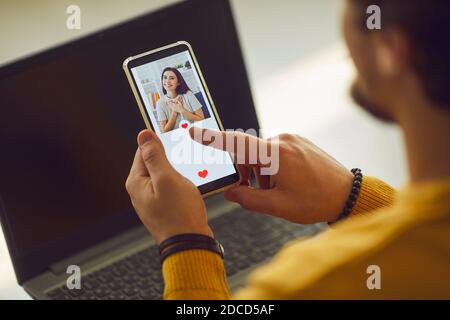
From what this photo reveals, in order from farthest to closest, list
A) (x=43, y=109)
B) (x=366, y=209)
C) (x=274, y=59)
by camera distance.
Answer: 1. (x=274, y=59)
2. (x=43, y=109)
3. (x=366, y=209)

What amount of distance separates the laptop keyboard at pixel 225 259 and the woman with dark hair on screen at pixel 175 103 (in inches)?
9.5

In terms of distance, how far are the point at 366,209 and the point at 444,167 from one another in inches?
11.7

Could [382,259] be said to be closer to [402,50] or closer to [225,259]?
[402,50]

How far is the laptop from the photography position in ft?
3.35

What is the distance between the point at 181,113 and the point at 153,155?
15 cm

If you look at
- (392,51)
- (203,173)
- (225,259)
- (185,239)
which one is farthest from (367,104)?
(225,259)

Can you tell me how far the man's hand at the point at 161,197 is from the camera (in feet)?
2.47

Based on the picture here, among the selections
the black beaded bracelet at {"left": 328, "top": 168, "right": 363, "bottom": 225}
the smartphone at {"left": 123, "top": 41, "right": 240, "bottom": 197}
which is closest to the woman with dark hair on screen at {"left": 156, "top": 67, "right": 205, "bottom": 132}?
the smartphone at {"left": 123, "top": 41, "right": 240, "bottom": 197}

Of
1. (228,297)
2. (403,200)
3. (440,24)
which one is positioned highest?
(440,24)

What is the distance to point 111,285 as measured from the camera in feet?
3.42

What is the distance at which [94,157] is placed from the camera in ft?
3.49

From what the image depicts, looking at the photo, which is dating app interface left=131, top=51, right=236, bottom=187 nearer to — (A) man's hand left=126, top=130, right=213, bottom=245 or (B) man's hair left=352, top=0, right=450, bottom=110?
(A) man's hand left=126, top=130, right=213, bottom=245

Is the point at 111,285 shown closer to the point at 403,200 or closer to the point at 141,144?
the point at 141,144
